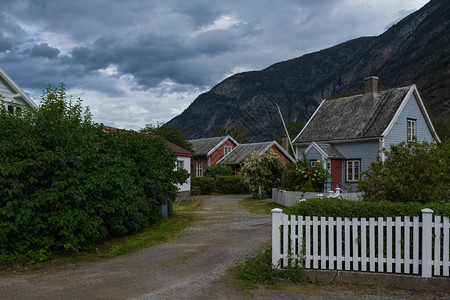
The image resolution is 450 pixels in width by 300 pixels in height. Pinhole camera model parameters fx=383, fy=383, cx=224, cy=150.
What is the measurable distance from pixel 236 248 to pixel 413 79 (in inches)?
3769

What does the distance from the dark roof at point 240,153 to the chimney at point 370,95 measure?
1299 cm

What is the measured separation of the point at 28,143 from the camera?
344 inches

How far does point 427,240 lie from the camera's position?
6.72 m

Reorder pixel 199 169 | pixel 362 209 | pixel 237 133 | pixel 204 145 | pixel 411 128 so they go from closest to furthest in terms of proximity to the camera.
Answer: pixel 362 209, pixel 411 128, pixel 199 169, pixel 204 145, pixel 237 133

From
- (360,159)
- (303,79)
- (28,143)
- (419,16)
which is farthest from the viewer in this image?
(303,79)

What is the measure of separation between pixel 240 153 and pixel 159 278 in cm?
3471

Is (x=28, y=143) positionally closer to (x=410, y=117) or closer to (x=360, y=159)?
(x=360, y=159)

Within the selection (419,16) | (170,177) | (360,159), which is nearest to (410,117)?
(360,159)

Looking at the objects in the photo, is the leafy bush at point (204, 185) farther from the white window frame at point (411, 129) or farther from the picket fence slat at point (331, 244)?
the picket fence slat at point (331, 244)

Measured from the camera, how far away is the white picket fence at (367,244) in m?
6.71

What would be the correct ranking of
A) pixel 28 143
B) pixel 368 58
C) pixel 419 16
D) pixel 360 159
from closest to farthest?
pixel 28 143 < pixel 360 159 < pixel 419 16 < pixel 368 58

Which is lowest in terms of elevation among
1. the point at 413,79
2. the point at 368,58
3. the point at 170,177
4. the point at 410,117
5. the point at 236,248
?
the point at 236,248

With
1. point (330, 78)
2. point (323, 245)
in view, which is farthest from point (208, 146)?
point (330, 78)

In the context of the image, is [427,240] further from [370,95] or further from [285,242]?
[370,95]
